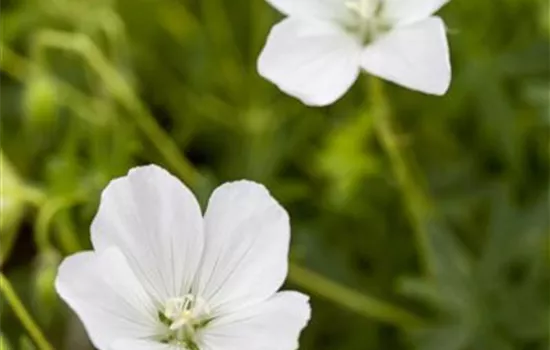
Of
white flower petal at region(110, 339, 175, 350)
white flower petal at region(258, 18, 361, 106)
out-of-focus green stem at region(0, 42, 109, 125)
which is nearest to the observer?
white flower petal at region(110, 339, 175, 350)

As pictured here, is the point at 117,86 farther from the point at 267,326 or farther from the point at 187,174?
the point at 267,326

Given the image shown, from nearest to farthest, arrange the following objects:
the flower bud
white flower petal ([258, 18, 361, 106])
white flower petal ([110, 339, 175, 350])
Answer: white flower petal ([110, 339, 175, 350]) → white flower petal ([258, 18, 361, 106]) → the flower bud

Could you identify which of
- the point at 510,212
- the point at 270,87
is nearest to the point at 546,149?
the point at 510,212

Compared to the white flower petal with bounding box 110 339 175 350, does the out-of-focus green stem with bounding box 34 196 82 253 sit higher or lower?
lower

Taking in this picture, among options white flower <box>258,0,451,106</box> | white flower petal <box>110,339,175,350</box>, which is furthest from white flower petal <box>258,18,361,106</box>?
white flower petal <box>110,339,175,350</box>

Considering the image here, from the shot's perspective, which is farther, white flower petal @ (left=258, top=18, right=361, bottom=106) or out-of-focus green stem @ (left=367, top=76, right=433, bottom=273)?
out-of-focus green stem @ (left=367, top=76, right=433, bottom=273)

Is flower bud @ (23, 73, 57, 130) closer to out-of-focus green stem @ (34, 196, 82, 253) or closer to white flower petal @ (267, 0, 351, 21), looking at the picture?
out-of-focus green stem @ (34, 196, 82, 253)

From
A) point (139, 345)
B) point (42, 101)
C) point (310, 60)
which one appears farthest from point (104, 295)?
point (42, 101)

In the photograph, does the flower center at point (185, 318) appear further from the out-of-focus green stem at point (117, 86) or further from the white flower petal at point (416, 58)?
the out-of-focus green stem at point (117, 86)
